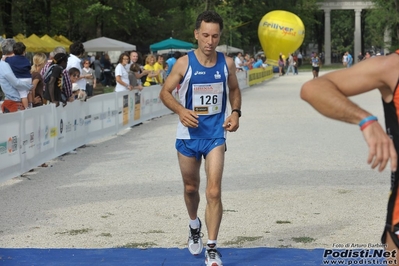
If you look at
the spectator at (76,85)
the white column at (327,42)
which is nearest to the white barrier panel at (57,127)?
the spectator at (76,85)

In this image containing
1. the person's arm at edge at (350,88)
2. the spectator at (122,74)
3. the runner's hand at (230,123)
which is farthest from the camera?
the spectator at (122,74)

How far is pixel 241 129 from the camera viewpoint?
20.2 meters

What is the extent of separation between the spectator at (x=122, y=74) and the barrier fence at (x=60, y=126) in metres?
0.20

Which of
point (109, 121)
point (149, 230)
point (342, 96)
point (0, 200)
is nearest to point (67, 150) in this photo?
point (109, 121)

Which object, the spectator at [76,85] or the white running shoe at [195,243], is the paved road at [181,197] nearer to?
the white running shoe at [195,243]

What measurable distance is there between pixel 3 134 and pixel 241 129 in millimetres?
9077

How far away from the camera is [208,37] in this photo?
6.93 meters

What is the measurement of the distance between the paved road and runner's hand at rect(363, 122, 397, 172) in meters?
4.34

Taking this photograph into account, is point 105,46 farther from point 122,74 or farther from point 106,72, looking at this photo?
point 122,74

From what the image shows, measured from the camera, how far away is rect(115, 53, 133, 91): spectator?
20.3m

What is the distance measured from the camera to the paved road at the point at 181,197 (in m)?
8.40

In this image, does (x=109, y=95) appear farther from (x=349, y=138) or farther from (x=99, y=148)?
(x=349, y=138)

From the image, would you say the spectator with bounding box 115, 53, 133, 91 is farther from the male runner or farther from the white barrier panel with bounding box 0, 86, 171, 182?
the male runner

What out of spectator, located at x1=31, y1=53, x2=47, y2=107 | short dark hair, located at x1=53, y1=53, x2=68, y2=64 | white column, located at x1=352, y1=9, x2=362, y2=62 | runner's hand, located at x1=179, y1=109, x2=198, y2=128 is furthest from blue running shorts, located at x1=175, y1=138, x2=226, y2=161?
white column, located at x1=352, y1=9, x2=362, y2=62
